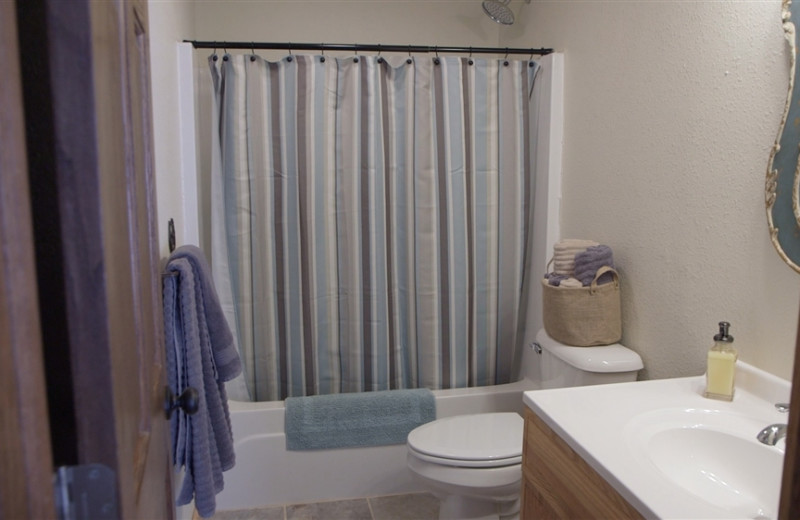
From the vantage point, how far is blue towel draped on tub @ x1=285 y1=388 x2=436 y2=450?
2.11 metres

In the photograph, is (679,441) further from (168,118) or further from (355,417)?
(168,118)

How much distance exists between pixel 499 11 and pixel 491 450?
1786 mm

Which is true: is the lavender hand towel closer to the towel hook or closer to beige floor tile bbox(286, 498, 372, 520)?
the towel hook

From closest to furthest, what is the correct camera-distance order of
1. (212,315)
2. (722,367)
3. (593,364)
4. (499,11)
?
(722,367) < (212,315) < (593,364) < (499,11)

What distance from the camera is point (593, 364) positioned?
5.17ft

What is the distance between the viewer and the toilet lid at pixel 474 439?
1649mm

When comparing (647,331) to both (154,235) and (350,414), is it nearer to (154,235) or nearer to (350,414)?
(350,414)

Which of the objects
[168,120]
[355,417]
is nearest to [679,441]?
[355,417]

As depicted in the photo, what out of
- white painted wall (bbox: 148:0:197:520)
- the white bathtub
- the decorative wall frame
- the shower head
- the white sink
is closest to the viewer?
the white sink

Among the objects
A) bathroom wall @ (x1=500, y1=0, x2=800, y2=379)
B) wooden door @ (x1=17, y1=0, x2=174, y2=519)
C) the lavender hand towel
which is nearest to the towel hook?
the lavender hand towel

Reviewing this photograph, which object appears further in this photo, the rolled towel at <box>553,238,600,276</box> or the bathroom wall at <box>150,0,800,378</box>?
the rolled towel at <box>553,238,600,276</box>

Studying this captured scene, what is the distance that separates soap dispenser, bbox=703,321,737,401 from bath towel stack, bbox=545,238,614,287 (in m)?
0.49

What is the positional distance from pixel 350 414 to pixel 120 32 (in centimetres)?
176

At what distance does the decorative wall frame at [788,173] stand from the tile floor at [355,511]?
153 centimetres
